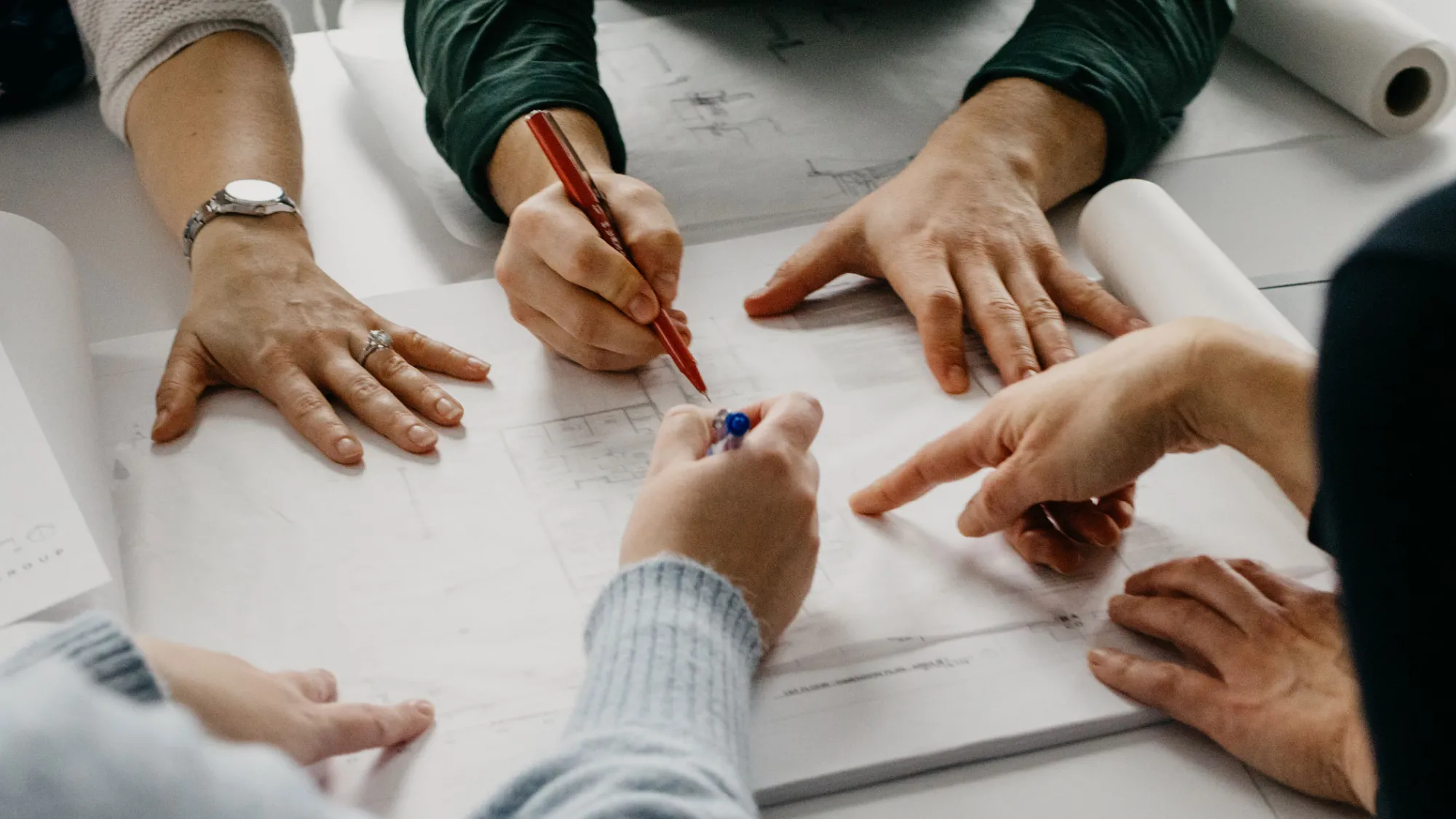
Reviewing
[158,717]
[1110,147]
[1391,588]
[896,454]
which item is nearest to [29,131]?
[896,454]

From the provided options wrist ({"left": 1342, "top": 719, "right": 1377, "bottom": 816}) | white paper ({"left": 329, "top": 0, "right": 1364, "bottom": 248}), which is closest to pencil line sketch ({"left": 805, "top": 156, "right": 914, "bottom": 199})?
white paper ({"left": 329, "top": 0, "right": 1364, "bottom": 248})

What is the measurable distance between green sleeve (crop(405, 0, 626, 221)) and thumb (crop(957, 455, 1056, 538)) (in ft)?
1.58

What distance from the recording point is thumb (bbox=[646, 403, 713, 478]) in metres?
0.73

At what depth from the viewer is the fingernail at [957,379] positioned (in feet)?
2.89

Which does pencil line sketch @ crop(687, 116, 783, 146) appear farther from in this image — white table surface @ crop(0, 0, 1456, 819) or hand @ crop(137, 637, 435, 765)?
hand @ crop(137, 637, 435, 765)

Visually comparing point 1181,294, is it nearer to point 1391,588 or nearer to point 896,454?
point 896,454

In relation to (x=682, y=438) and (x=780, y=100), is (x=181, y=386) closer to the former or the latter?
(x=682, y=438)

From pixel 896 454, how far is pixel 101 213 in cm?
71

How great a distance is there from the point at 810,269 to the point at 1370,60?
0.59 metres

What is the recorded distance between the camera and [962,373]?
0.89 m

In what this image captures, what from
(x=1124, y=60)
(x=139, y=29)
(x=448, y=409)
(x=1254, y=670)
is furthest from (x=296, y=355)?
(x=1124, y=60)

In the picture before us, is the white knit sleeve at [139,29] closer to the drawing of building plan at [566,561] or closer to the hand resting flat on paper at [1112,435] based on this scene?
the drawing of building plan at [566,561]

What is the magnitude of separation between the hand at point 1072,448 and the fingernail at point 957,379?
0.09m

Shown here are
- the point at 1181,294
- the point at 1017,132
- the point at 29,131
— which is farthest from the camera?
the point at 29,131
